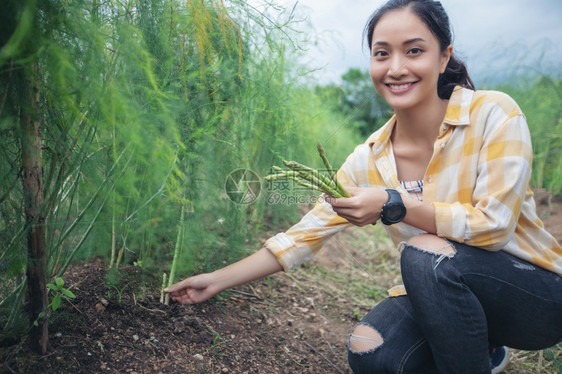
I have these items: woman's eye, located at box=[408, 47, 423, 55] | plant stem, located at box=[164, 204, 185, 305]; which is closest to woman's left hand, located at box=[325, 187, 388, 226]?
woman's eye, located at box=[408, 47, 423, 55]

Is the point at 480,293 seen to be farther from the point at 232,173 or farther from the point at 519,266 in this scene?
the point at 232,173

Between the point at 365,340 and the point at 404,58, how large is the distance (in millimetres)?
912

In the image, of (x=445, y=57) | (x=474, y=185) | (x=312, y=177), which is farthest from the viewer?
(x=445, y=57)

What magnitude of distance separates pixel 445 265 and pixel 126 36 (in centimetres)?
101

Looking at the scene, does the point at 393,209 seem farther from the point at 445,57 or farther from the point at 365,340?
the point at 445,57

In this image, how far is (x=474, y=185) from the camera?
135 centimetres

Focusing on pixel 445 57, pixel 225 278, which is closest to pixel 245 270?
pixel 225 278

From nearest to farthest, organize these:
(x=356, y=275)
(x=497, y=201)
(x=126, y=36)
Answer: (x=126, y=36) < (x=497, y=201) < (x=356, y=275)

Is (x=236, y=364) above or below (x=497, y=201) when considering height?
below

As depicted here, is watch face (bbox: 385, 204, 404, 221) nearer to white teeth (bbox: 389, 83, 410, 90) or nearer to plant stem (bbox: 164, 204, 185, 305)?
white teeth (bbox: 389, 83, 410, 90)

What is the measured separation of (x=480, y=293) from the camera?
126cm

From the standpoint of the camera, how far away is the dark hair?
1370 mm

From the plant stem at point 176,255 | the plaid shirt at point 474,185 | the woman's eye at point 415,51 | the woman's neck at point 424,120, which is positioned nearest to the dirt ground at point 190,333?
the plant stem at point 176,255

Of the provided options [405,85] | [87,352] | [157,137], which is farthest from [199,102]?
[87,352]
